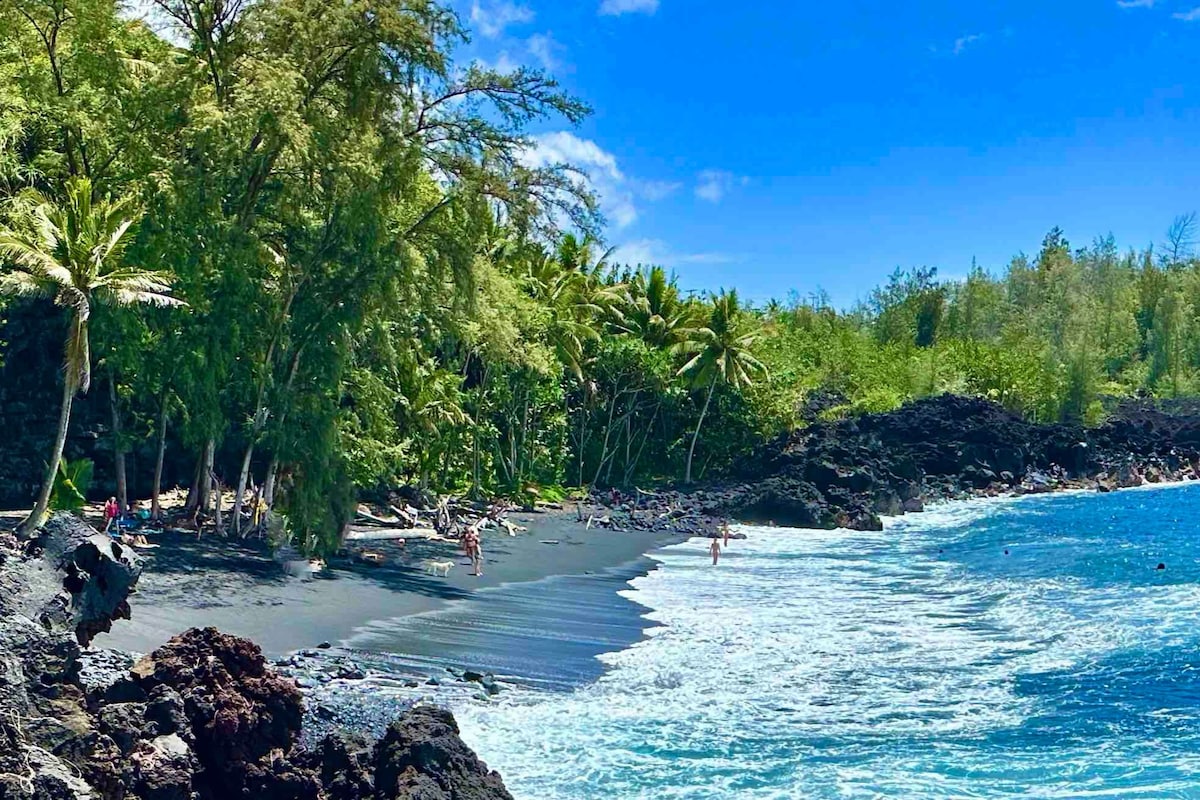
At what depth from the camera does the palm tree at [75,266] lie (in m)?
16.8

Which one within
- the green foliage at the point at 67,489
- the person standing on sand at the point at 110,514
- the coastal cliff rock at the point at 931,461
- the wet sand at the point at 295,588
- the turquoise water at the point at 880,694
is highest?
the coastal cliff rock at the point at 931,461

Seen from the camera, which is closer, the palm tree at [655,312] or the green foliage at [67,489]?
the green foliage at [67,489]

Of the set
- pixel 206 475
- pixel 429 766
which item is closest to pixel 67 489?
pixel 206 475

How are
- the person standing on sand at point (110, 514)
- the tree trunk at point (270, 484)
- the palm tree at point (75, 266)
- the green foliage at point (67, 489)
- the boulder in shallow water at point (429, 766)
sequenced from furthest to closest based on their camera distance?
the tree trunk at point (270, 484) → the green foliage at point (67, 489) → the person standing on sand at point (110, 514) → the palm tree at point (75, 266) → the boulder in shallow water at point (429, 766)

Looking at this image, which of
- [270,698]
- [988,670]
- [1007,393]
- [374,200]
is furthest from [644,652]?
[1007,393]

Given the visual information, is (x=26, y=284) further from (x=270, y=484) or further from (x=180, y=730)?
(x=180, y=730)

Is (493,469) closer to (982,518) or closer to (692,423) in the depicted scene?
(692,423)

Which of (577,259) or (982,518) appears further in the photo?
(577,259)

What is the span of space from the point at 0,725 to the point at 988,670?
13655 mm

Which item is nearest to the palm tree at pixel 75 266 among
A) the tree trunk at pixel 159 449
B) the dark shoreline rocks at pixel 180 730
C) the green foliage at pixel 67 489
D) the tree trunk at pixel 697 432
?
the green foliage at pixel 67 489

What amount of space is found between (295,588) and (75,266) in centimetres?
669

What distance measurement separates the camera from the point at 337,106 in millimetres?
22438

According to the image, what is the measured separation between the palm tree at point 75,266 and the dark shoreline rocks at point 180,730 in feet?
24.0

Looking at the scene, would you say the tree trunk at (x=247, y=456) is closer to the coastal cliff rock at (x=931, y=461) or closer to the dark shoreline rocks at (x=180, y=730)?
the dark shoreline rocks at (x=180, y=730)
